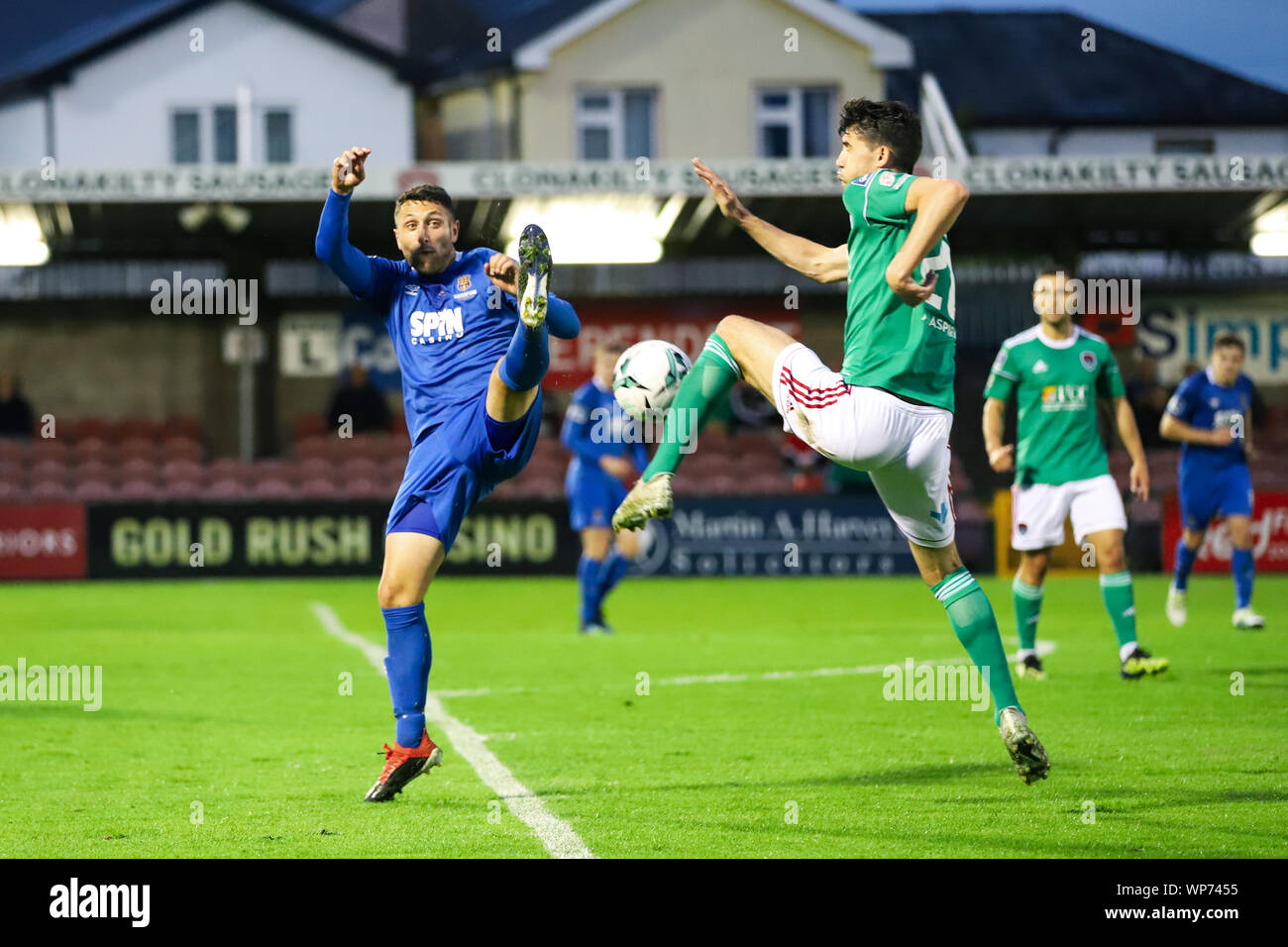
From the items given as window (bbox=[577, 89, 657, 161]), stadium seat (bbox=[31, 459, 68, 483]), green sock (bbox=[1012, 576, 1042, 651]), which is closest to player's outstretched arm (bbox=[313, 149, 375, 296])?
green sock (bbox=[1012, 576, 1042, 651])

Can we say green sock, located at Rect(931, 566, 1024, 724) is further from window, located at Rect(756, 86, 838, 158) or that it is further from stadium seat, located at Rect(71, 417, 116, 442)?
window, located at Rect(756, 86, 838, 158)

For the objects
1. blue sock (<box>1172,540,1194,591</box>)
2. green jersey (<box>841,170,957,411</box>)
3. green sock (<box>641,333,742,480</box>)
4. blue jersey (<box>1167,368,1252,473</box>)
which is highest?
green jersey (<box>841,170,957,411</box>)

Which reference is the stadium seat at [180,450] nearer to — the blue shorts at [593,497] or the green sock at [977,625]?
the blue shorts at [593,497]

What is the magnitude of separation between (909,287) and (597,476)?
7.55m

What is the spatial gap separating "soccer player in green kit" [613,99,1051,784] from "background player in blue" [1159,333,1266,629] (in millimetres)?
7123

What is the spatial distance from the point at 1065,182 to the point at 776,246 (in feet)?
56.3

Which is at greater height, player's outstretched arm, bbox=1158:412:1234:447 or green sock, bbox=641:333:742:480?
green sock, bbox=641:333:742:480

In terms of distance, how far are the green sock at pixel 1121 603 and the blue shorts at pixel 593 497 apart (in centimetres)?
432

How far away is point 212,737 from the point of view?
7309mm

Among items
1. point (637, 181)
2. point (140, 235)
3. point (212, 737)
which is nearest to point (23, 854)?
point (212, 737)

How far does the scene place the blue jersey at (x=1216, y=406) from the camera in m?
12.3

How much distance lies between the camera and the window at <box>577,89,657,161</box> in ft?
96.8

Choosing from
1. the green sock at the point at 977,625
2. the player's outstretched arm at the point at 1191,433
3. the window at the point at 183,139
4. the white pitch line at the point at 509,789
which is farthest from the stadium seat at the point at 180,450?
the green sock at the point at 977,625
